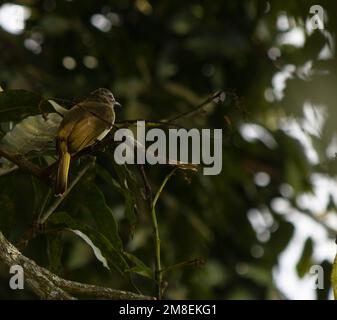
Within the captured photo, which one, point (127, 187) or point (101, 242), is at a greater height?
point (127, 187)

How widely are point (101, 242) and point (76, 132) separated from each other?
0.29 meters

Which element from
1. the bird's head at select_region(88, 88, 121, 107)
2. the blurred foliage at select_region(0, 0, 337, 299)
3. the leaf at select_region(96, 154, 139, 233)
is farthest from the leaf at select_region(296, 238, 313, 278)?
the leaf at select_region(96, 154, 139, 233)

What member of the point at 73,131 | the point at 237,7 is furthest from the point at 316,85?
the point at 73,131

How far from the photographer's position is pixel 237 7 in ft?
17.7

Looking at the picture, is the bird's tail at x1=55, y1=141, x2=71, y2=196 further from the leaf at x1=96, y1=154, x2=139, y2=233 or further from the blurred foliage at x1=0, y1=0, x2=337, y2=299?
the blurred foliage at x1=0, y1=0, x2=337, y2=299

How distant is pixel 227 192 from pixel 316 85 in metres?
1.15

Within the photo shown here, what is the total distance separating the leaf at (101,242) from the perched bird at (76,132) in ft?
0.39

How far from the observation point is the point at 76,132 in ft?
7.61

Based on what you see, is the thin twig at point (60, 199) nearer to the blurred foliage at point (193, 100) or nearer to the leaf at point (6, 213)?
the leaf at point (6, 213)

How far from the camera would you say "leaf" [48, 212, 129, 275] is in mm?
2340

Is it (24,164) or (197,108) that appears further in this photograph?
(197,108)

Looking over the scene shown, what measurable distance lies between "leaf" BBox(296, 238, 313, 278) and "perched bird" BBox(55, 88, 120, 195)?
213 centimetres

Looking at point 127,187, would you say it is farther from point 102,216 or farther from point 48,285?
point 48,285

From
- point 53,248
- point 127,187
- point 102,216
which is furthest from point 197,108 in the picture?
point 53,248
